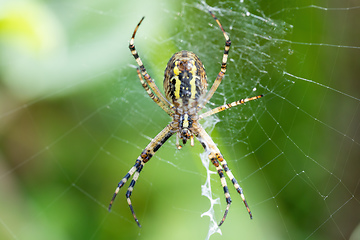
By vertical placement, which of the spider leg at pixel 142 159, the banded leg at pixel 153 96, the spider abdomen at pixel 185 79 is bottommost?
the spider leg at pixel 142 159

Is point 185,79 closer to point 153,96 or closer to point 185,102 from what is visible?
point 185,102

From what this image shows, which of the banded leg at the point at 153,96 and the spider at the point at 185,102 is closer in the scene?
the spider at the point at 185,102

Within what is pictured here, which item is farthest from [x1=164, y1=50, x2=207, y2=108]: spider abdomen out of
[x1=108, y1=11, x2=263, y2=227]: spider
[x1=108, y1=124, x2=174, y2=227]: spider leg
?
[x1=108, y1=124, x2=174, y2=227]: spider leg

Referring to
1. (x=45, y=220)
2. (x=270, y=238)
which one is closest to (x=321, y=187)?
(x=270, y=238)

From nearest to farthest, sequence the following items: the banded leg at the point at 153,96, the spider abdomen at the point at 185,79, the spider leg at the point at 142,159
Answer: the spider abdomen at the point at 185,79 < the banded leg at the point at 153,96 < the spider leg at the point at 142,159

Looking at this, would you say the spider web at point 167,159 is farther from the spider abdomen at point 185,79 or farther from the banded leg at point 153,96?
the spider abdomen at point 185,79

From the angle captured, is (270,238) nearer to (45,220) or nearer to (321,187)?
(321,187)

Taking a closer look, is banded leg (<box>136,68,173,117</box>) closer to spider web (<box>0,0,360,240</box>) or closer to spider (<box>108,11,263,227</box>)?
spider (<box>108,11,263,227</box>)

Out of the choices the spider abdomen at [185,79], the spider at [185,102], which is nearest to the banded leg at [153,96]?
the spider at [185,102]
